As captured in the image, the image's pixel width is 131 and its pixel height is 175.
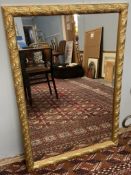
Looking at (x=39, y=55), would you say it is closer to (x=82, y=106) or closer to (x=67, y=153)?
(x=82, y=106)

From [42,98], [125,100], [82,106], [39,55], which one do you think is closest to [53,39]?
[39,55]

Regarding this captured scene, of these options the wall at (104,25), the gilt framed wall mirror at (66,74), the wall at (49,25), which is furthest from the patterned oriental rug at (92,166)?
the wall at (49,25)

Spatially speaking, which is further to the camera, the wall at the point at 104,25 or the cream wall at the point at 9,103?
the wall at the point at 104,25

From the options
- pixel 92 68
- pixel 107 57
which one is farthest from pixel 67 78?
pixel 107 57

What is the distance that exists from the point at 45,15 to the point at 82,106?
2.71ft

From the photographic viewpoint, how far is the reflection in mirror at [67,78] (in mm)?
1557

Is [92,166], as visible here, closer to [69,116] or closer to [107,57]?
[69,116]

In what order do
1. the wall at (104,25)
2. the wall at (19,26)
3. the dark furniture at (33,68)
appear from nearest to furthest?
the wall at (19,26), the dark furniture at (33,68), the wall at (104,25)

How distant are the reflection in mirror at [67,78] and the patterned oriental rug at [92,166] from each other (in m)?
0.13

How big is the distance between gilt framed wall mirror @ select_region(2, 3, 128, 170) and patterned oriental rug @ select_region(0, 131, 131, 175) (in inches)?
2.4

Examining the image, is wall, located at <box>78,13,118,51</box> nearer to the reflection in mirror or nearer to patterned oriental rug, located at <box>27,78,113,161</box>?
the reflection in mirror

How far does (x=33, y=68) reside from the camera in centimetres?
160

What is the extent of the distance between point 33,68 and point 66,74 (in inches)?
11.9

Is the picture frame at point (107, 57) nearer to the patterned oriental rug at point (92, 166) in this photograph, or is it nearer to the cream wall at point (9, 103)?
the cream wall at point (9, 103)
